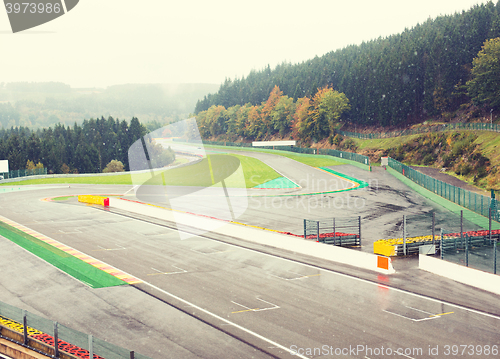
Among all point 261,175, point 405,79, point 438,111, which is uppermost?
point 405,79

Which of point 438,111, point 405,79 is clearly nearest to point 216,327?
point 438,111

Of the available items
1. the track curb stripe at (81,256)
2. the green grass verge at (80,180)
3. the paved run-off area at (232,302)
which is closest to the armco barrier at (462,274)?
the paved run-off area at (232,302)

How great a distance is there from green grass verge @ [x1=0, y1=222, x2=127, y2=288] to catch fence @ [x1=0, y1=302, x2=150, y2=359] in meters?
6.05

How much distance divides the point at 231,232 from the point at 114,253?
852 centimetres

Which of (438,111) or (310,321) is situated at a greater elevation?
(438,111)

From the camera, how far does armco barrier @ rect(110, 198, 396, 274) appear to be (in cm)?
2128

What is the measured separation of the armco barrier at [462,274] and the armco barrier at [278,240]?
6.28 ft

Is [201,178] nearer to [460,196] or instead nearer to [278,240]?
[460,196]

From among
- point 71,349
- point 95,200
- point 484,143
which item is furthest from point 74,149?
point 71,349

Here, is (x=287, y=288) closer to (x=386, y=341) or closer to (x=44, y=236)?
(x=386, y=341)

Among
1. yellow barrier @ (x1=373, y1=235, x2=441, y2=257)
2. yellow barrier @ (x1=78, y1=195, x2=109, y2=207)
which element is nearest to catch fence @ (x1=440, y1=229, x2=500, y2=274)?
yellow barrier @ (x1=373, y1=235, x2=441, y2=257)

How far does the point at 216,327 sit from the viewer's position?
14.3 m

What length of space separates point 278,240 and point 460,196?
21.1 m

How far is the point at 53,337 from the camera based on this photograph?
10.9 m
